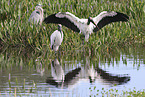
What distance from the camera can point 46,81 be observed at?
10617 mm

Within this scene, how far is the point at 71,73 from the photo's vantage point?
11.9m

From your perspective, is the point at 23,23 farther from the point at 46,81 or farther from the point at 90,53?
the point at 46,81

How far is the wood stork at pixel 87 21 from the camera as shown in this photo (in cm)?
1616

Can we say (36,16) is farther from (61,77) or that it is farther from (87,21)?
(61,77)

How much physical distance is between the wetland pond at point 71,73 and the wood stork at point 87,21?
1.05m

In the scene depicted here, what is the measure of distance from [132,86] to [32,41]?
7.13m

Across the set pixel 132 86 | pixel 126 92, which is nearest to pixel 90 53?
pixel 132 86

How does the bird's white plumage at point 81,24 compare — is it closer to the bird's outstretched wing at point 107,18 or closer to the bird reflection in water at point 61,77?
the bird's outstretched wing at point 107,18

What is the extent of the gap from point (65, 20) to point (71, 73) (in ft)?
15.6

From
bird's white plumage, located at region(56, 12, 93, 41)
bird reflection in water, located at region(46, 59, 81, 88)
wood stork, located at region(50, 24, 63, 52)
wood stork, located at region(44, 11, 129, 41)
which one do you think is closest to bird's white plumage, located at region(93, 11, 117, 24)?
wood stork, located at region(44, 11, 129, 41)

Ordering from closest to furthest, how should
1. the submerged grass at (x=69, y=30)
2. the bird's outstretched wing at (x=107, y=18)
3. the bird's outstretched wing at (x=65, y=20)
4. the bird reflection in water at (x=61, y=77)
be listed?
the bird reflection in water at (x=61, y=77) < the bird's outstretched wing at (x=65, y=20) < the submerged grass at (x=69, y=30) < the bird's outstretched wing at (x=107, y=18)

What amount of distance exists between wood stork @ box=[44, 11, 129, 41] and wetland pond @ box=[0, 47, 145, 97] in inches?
41.5

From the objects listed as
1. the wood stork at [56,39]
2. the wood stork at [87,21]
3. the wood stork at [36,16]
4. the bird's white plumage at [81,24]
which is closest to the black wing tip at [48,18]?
the wood stork at [87,21]

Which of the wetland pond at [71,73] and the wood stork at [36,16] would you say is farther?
the wood stork at [36,16]
